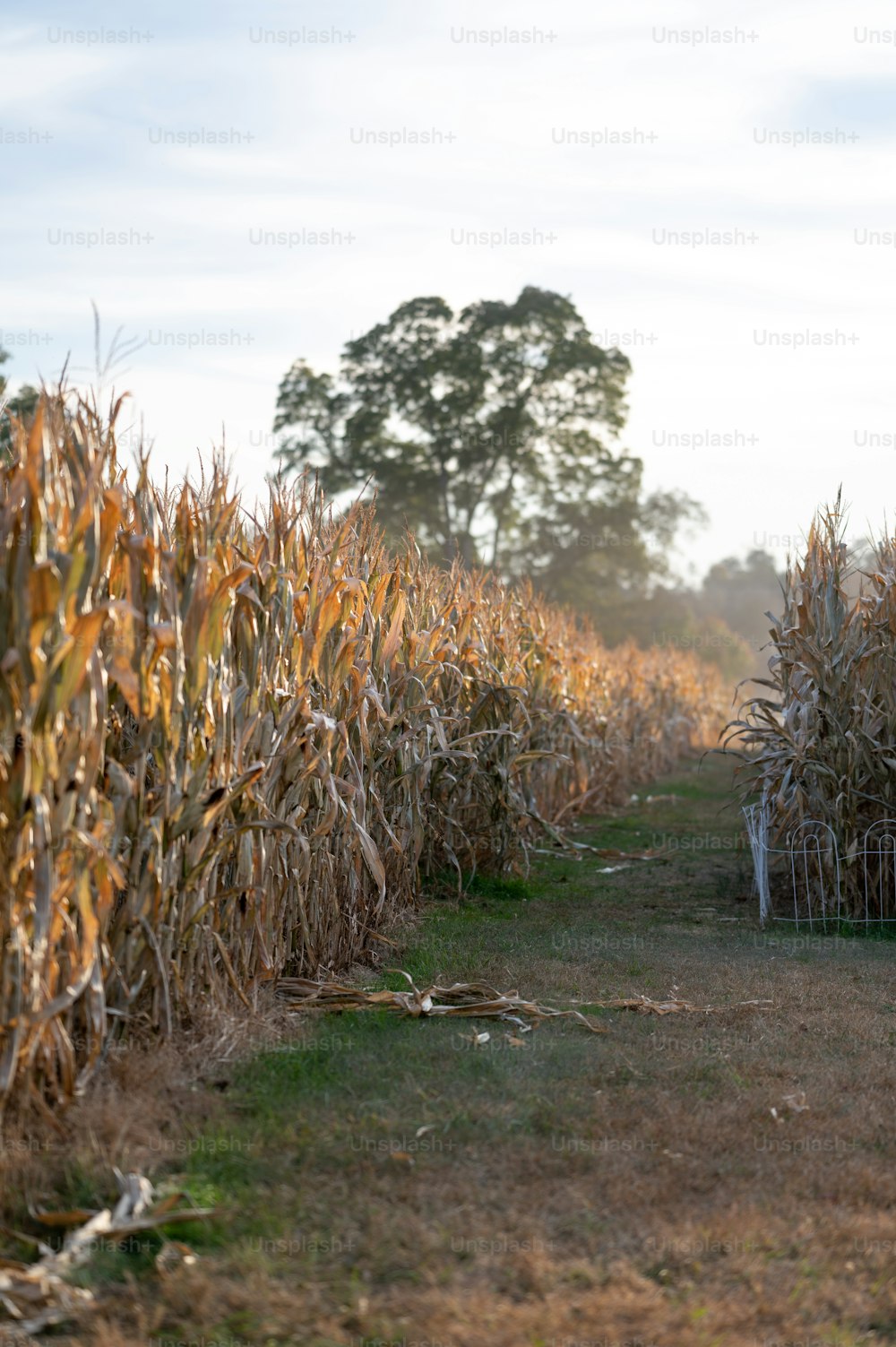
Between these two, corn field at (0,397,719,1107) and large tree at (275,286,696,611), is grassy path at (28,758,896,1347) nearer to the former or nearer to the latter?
corn field at (0,397,719,1107)

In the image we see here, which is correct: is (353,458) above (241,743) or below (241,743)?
above

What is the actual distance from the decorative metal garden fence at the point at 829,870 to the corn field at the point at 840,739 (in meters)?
0.01

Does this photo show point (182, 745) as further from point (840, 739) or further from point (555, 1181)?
point (840, 739)

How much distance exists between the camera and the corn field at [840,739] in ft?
24.0

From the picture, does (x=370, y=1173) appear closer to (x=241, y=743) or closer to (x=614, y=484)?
(x=241, y=743)

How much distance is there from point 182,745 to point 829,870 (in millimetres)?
5017

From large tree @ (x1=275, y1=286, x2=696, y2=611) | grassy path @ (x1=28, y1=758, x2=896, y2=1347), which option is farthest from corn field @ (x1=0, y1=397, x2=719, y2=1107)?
large tree @ (x1=275, y1=286, x2=696, y2=611)

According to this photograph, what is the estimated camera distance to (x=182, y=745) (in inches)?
164

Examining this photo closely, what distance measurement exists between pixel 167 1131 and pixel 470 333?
33918 mm

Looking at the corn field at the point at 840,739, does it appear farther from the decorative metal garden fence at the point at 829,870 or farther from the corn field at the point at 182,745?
the corn field at the point at 182,745

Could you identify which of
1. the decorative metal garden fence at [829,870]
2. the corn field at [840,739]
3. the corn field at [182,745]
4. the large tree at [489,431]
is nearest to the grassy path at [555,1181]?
the corn field at [182,745]

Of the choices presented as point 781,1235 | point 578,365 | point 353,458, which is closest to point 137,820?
point 781,1235

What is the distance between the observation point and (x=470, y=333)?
1390 inches

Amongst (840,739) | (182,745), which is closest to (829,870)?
(840,739)
